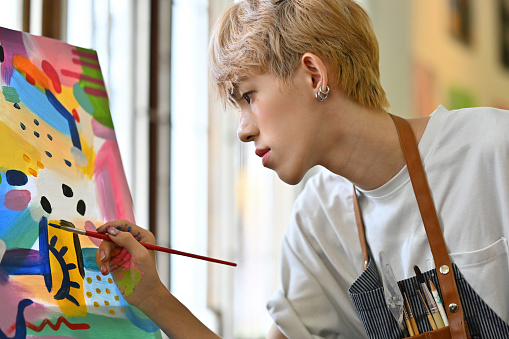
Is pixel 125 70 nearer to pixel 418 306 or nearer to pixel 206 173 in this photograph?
pixel 206 173

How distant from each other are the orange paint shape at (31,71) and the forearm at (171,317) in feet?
1.47

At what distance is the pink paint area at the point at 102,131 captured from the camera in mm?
1240

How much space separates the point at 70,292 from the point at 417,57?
2991 mm

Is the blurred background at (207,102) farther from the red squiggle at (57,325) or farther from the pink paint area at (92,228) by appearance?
the red squiggle at (57,325)

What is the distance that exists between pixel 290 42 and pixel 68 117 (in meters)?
0.46

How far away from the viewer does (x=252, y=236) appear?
9.49 ft

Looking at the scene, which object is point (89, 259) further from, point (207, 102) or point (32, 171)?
point (207, 102)

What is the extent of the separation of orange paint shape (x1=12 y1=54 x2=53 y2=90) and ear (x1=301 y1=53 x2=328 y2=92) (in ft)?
1.63

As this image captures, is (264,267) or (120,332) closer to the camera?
(120,332)

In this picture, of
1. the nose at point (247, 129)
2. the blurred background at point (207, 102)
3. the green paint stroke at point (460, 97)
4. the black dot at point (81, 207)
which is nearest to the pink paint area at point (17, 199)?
the black dot at point (81, 207)

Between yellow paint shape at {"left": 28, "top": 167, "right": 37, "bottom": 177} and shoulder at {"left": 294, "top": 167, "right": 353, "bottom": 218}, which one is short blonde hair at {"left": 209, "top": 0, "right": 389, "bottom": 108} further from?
A: yellow paint shape at {"left": 28, "top": 167, "right": 37, "bottom": 177}

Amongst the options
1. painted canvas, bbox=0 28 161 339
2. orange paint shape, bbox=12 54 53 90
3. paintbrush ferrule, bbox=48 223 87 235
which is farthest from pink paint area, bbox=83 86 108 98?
paintbrush ferrule, bbox=48 223 87 235

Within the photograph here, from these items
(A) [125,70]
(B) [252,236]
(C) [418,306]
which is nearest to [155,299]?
(C) [418,306]

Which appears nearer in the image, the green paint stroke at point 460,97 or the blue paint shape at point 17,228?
the blue paint shape at point 17,228
